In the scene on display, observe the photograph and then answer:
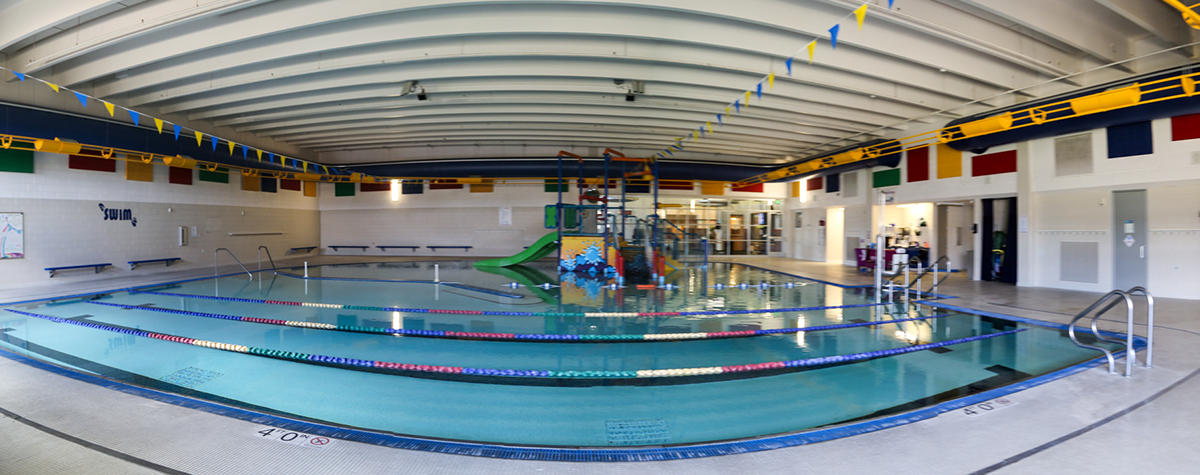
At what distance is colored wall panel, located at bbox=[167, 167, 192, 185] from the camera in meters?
12.3

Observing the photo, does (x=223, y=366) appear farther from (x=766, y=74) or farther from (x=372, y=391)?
(x=766, y=74)

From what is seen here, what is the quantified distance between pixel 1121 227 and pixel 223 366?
14.3m

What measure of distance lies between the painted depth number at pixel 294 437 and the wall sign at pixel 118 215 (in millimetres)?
13130

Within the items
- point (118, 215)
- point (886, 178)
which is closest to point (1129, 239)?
point (886, 178)

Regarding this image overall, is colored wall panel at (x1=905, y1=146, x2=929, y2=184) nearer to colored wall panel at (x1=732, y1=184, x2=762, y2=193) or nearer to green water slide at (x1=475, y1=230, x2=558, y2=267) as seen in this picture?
colored wall panel at (x1=732, y1=184, x2=762, y2=193)

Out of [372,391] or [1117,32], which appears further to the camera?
[1117,32]

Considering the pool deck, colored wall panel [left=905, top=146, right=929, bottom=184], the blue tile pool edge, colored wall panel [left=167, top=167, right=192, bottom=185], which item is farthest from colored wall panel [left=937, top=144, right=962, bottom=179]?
colored wall panel [left=167, top=167, right=192, bottom=185]

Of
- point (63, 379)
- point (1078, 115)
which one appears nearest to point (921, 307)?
point (1078, 115)

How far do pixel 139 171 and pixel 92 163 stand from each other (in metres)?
0.94

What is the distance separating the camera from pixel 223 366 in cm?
438

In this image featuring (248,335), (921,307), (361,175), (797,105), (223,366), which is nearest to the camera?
(223,366)

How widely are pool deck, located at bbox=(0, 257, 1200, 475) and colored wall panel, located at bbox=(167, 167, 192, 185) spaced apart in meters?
11.7

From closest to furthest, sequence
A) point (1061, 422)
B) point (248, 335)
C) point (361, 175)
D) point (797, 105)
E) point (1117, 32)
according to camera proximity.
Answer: point (1061, 422) → point (248, 335) → point (1117, 32) → point (797, 105) → point (361, 175)

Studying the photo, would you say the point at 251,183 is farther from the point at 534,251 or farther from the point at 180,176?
the point at 534,251
